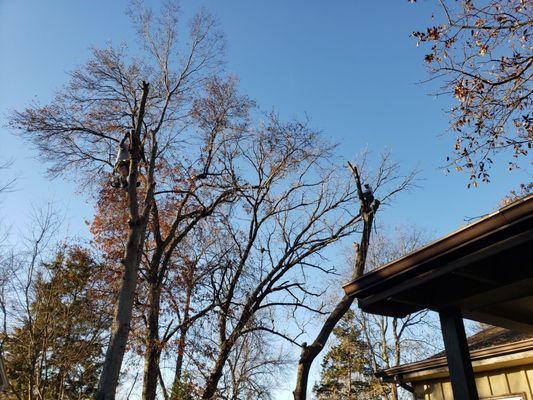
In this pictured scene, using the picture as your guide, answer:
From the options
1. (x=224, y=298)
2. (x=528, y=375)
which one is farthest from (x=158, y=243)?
(x=528, y=375)

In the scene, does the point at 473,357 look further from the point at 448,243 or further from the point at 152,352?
the point at 152,352

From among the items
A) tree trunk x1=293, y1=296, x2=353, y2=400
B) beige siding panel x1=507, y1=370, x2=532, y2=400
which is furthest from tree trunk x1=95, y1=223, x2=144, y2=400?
beige siding panel x1=507, y1=370, x2=532, y2=400

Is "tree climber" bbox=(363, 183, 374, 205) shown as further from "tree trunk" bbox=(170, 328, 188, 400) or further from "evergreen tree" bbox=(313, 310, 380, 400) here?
"evergreen tree" bbox=(313, 310, 380, 400)

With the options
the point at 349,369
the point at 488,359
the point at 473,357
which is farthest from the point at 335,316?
the point at 349,369

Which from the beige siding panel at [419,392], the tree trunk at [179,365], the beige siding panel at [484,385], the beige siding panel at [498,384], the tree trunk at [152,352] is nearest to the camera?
the beige siding panel at [498,384]

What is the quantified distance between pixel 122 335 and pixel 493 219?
695cm

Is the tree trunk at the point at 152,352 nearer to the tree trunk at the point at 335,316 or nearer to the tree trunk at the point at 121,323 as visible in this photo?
the tree trunk at the point at 121,323

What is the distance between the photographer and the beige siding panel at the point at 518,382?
6519 millimetres

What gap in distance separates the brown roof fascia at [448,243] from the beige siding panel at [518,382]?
14.6 feet

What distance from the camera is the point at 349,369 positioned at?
25562 millimetres

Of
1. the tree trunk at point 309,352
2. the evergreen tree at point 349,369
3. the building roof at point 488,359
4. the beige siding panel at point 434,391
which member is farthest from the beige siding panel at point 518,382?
the evergreen tree at point 349,369

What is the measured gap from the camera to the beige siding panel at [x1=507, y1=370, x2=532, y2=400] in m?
6.52

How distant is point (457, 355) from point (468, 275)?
0.69m

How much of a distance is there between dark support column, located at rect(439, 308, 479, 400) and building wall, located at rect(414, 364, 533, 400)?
4.01m
